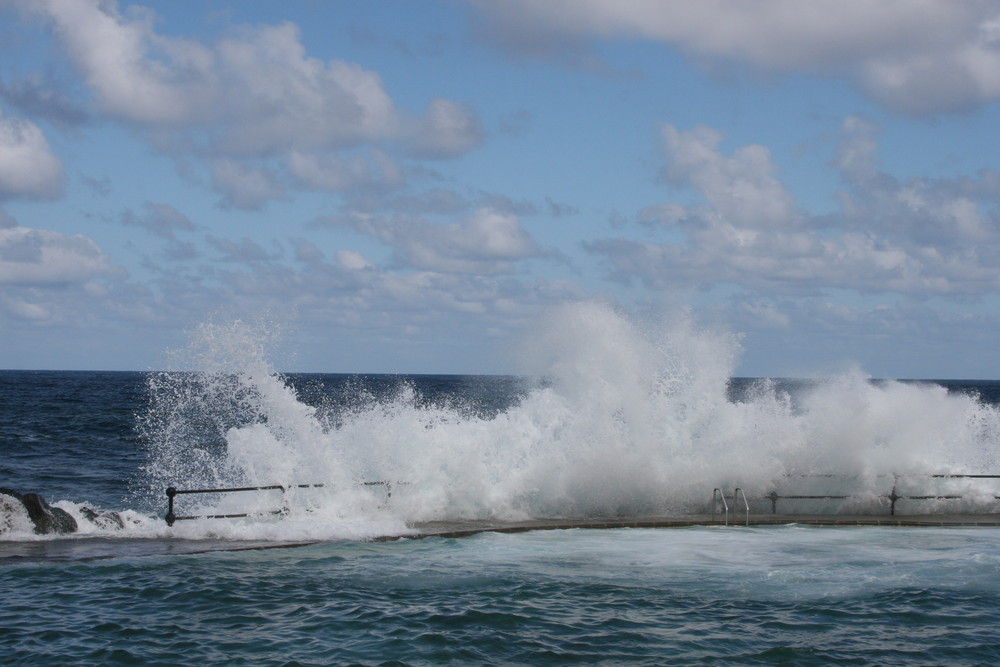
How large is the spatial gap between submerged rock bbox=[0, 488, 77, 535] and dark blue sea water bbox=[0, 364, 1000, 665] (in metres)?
0.35

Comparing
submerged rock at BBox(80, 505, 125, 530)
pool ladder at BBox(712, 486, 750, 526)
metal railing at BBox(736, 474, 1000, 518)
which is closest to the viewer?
submerged rock at BBox(80, 505, 125, 530)

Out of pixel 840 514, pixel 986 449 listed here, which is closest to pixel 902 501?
pixel 840 514

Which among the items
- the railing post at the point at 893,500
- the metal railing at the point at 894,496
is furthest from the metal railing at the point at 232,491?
the railing post at the point at 893,500

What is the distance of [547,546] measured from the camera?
630 inches

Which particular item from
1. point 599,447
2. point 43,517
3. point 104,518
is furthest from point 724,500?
point 43,517

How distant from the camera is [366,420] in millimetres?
21562

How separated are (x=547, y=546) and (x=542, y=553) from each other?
61cm

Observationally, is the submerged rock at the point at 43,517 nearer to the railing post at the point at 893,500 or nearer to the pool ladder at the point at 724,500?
the pool ladder at the point at 724,500

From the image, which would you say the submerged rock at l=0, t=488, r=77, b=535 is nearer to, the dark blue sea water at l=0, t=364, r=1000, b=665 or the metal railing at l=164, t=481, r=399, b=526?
the dark blue sea water at l=0, t=364, r=1000, b=665

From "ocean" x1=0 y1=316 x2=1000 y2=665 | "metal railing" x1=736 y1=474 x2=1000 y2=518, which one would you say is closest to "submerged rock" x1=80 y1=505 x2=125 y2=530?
"ocean" x1=0 y1=316 x2=1000 y2=665

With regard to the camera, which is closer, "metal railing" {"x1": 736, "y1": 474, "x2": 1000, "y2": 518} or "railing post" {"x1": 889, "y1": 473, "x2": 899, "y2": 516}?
"metal railing" {"x1": 736, "y1": 474, "x2": 1000, "y2": 518}

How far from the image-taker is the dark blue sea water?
10.7m

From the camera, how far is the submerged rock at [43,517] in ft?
51.5

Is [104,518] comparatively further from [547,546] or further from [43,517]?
[547,546]
